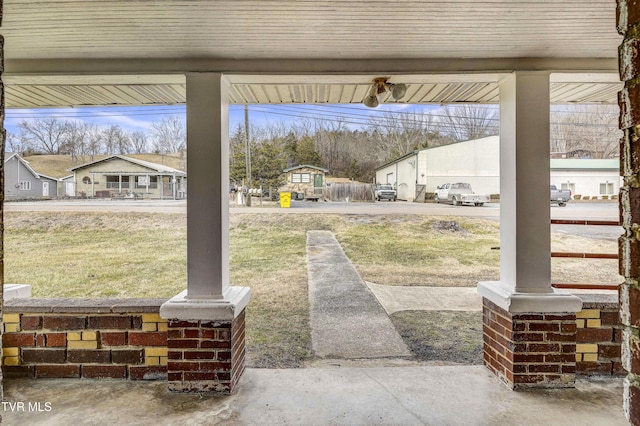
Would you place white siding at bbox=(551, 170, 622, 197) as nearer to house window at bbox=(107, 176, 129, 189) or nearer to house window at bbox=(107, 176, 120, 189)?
house window at bbox=(107, 176, 129, 189)

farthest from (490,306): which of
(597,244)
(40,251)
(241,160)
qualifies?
(241,160)

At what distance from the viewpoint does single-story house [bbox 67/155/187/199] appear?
663 inches

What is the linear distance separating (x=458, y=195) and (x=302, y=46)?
15.9m

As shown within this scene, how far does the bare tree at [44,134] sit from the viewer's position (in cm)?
1071

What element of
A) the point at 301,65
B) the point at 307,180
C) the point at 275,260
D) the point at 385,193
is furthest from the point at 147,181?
the point at 301,65

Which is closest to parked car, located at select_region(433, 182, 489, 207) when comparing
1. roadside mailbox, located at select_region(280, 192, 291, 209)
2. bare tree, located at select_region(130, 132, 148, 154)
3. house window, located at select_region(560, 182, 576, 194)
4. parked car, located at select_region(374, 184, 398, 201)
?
parked car, located at select_region(374, 184, 398, 201)

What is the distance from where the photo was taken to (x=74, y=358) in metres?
2.40

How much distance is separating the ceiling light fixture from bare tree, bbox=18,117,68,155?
11.8 m

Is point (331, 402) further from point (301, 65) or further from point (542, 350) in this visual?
point (301, 65)

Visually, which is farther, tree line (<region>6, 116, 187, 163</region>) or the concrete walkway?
tree line (<region>6, 116, 187, 163</region>)

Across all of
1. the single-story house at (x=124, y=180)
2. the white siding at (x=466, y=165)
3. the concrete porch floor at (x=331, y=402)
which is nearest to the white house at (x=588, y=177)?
the white siding at (x=466, y=165)

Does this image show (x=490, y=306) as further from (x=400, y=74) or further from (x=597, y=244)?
(x=597, y=244)

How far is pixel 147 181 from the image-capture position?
18.7 meters

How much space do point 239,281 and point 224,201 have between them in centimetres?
426
